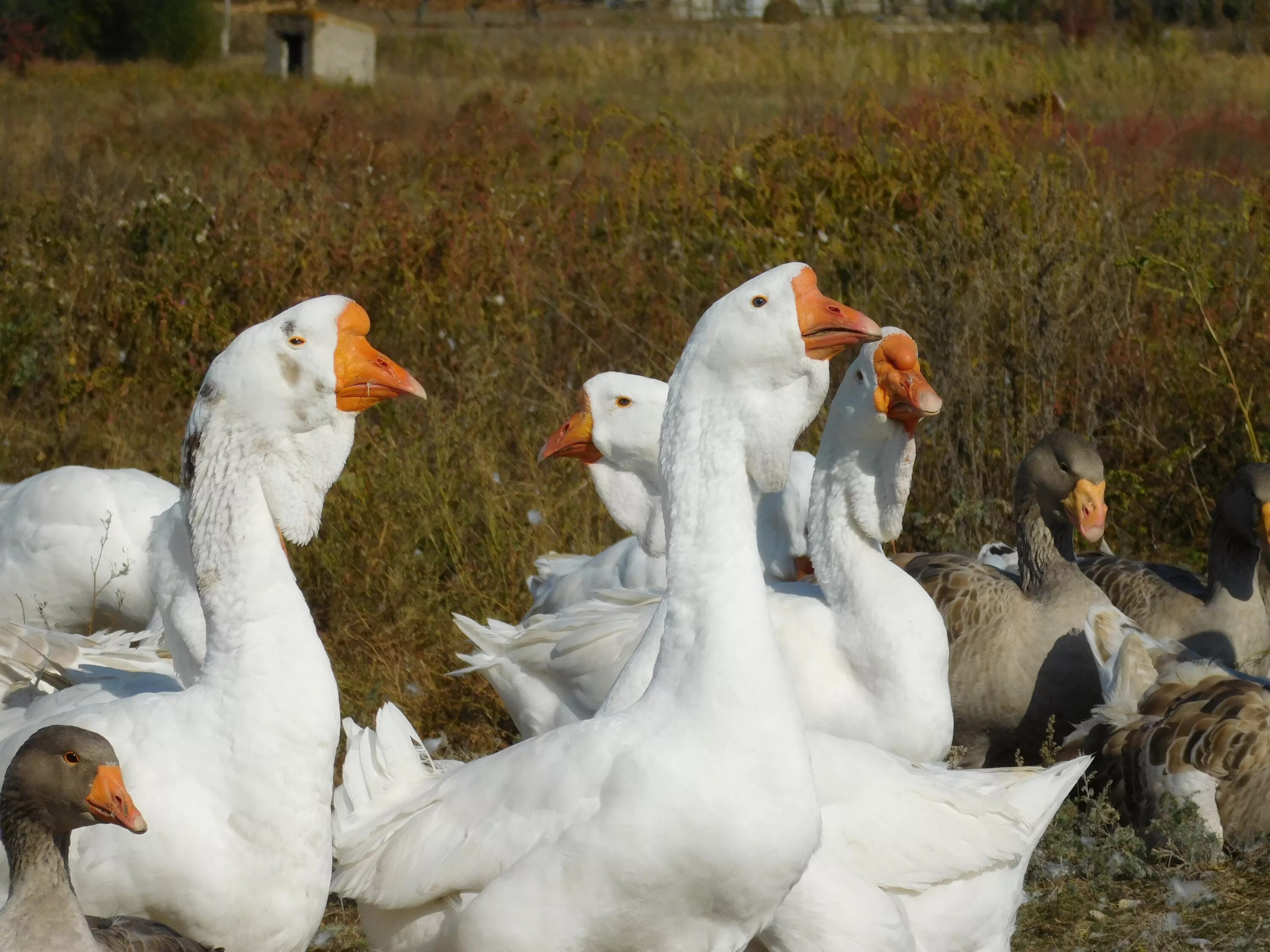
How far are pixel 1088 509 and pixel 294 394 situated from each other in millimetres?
3453

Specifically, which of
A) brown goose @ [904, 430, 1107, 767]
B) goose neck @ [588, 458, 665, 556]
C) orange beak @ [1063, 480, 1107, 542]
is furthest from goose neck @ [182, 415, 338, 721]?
orange beak @ [1063, 480, 1107, 542]

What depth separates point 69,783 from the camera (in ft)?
10.7

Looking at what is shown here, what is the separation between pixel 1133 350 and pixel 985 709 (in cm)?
283

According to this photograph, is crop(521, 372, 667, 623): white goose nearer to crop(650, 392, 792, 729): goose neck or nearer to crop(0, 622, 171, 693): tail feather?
crop(0, 622, 171, 693): tail feather

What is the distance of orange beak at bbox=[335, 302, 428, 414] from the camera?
12.2 feet

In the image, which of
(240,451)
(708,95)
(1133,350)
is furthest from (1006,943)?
(708,95)

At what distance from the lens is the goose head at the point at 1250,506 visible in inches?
235

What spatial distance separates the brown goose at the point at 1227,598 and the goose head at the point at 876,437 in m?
1.70

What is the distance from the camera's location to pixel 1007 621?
6.02m

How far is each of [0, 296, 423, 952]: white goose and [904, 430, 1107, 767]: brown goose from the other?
9.67 ft

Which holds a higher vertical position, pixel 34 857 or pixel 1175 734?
pixel 34 857

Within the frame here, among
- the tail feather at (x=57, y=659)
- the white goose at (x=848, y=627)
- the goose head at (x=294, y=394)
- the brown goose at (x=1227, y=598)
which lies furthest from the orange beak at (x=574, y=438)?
the brown goose at (x=1227, y=598)

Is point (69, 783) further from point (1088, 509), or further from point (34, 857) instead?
point (1088, 509)

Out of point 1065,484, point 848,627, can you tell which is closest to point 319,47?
point 1065,484
